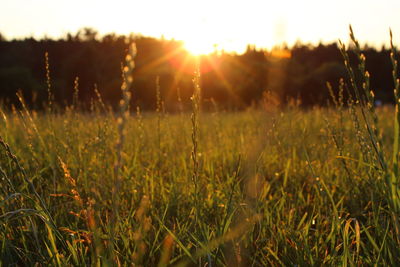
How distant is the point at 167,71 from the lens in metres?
12.4

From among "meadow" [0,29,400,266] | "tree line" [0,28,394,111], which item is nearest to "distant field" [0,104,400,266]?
"meadow" [0,29,400,266]

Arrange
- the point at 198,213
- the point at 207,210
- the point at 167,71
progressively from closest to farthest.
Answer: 1. the point at 198,213
2. the point at 207,210
3. the point at 167,71

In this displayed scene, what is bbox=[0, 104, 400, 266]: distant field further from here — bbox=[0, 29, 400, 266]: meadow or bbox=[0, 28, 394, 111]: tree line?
bbox=[0, 28, 394, 111]: tree line

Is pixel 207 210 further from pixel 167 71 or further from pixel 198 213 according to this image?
pixel 167 71

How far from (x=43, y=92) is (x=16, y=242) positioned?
1078 cm

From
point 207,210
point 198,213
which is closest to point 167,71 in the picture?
point 207,210

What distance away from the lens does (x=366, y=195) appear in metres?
1.99

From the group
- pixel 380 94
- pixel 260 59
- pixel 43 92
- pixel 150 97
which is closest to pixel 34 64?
pixel 43 92

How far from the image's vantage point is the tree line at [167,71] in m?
11.6

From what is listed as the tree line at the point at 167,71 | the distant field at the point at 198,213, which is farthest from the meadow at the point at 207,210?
the tree line at the point at 167,71

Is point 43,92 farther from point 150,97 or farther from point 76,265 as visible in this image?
point 76,265

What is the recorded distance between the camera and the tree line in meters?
11.6

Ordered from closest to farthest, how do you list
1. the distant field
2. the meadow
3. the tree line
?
the meadow, the distant field, the tree line

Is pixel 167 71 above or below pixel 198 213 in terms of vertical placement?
above
